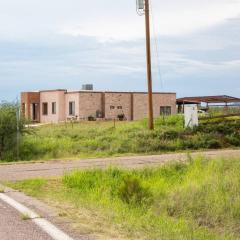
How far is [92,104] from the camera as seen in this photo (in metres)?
65.4

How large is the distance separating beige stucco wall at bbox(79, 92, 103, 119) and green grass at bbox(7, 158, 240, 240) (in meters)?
48.3

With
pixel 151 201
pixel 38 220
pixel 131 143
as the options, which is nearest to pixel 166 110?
pixel 131 143

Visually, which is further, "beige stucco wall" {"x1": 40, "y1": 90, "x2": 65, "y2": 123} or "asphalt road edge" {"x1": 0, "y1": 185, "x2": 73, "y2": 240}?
"beige stucco wall" {"x1": 40, "y1": 90, "x2": 65, "y2": 123}

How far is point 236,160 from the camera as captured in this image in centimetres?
1641

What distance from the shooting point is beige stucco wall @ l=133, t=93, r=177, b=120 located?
68625mm

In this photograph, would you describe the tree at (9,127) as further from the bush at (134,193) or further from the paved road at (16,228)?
the paved road at (16,228)

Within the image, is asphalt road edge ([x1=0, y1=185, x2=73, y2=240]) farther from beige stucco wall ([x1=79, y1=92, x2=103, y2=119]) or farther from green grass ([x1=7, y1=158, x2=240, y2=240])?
beige stucco wall ([x1=79, y1=92, x2=103, y2=119])

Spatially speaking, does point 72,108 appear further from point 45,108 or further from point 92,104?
point 45,108

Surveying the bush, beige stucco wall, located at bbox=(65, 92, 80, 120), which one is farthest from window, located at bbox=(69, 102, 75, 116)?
the bush

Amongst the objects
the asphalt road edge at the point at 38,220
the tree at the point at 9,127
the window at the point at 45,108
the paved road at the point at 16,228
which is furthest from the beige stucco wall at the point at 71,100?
the paved road at the point at 16,228

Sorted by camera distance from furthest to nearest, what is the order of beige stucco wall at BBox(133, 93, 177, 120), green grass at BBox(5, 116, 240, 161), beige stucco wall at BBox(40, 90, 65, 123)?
beige stucco wall at BBox(133, 93, 177, 120) < beige stucco wall at BBox(40, 90, 65, 123) < green grass at BBox(5, 116, 240, 161)

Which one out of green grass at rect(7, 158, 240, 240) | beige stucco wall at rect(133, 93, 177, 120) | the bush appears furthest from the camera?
beige stucco wall at rect(133, 93, 177, 120)

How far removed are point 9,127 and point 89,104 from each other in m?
36.5

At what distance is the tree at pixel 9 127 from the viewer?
94.0 ft
